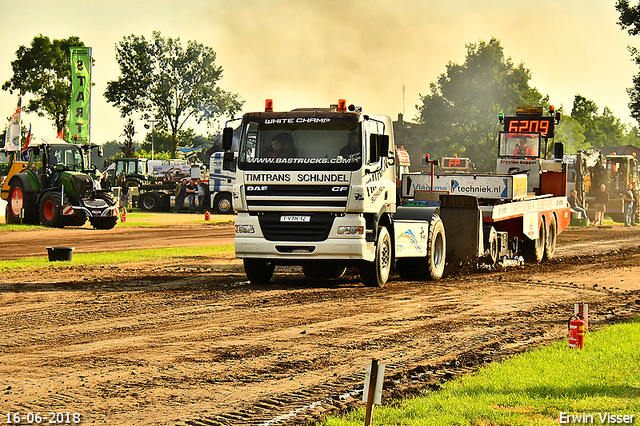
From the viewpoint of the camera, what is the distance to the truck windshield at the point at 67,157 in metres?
29.6

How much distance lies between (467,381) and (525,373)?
2.16 feet

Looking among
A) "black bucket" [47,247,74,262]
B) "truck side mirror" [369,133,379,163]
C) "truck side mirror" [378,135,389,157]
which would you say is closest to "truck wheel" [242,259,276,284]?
"truck side mirror" [369,133,379,163]

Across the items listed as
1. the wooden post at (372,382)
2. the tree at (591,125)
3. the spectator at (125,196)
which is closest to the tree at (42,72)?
the spectator at (125,196)

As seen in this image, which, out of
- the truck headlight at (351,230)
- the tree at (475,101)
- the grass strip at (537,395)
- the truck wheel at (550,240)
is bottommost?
the grass strip at (537,395)

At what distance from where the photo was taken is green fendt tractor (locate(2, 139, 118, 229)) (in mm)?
28781

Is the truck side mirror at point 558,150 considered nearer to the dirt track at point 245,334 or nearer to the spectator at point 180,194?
the dirt track at point 245,334

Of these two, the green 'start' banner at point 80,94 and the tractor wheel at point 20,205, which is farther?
the green 'start' banner at point 80,94

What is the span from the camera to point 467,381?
727 centimetres

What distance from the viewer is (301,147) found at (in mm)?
13555

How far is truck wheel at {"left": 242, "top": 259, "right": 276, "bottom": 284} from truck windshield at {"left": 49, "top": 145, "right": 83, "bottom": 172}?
54.7ft

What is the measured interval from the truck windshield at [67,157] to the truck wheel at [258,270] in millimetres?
16675

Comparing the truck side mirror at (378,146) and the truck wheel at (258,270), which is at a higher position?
the truck side mirror at (378,146)

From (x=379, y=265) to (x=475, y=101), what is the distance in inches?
2900

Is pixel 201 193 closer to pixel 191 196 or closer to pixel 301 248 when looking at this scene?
pixel 191 196
